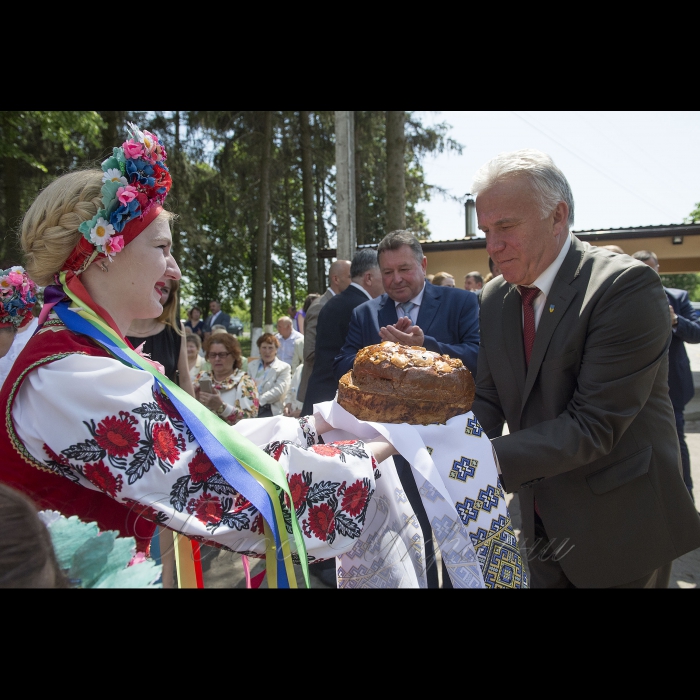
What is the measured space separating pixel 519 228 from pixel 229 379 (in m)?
4.13

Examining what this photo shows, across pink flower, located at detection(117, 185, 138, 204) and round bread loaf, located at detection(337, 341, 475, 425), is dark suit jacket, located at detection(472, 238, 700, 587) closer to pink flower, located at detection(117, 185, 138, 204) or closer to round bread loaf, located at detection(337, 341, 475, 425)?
round bread loaf, located at detection(337, 341, 475, 425)

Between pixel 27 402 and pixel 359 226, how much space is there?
67.7ft

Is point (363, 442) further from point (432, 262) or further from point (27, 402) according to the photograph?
point (432, 262)

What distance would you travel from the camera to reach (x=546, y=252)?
7.87ft

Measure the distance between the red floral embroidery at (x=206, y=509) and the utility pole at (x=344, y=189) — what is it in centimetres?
776

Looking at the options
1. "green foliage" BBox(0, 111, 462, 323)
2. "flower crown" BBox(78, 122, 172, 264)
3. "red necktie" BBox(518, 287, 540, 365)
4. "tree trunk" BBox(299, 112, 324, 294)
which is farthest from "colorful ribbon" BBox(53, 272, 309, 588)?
"tree trunk" BBox(299, 112, 324, 294)

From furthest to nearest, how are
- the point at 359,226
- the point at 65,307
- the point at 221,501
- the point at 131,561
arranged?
the point at 359,226
the point at 65,307
the point at 221,501
the point at 131,561

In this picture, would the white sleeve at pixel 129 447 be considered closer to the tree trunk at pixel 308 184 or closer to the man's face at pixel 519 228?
the man's face at pixel 519 228

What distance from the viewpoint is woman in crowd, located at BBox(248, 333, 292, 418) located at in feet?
23.6

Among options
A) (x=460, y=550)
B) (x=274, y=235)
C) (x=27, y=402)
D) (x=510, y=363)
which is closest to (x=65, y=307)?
(x=27, y=402)

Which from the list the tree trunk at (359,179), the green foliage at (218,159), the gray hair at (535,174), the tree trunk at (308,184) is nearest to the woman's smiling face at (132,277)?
the gray hair at (535,174)

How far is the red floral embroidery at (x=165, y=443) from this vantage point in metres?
1.53

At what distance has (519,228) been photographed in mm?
2355

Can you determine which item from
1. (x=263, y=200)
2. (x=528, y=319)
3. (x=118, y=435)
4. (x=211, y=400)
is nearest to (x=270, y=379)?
(x=211, y=400)
